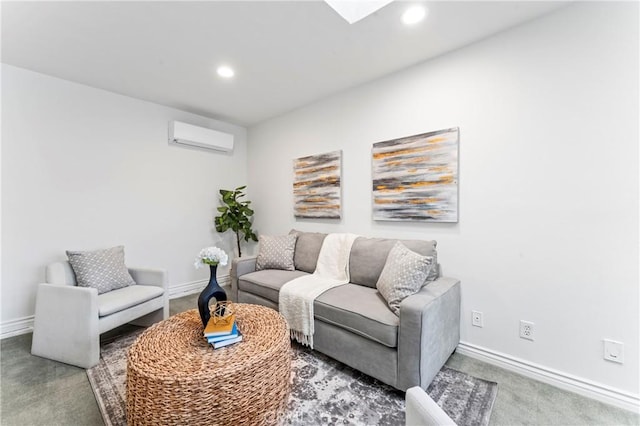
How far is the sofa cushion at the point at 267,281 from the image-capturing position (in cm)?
244

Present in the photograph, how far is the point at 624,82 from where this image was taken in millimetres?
1580

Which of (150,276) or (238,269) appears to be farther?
(238,269)

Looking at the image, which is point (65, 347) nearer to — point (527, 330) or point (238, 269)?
point (238, 269)

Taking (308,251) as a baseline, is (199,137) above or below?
above

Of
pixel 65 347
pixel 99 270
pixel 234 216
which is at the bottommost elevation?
pixel 65 347

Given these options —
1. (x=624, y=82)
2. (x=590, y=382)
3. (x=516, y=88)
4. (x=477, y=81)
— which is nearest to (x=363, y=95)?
(x=477, y=81)

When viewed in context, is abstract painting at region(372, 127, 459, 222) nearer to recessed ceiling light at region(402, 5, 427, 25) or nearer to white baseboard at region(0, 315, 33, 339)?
recessed ceiling light at region(402, 5, 427, 25)

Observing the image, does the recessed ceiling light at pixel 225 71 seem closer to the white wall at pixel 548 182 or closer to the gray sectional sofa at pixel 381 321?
the white wall at pixel 548 182

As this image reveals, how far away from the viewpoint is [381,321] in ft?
5.62

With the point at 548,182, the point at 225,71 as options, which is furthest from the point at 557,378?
the point at 225,71

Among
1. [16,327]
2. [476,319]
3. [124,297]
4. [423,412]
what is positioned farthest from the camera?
[16,327]

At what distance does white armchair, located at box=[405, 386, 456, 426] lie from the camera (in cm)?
64

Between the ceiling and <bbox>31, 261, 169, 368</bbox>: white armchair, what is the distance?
1.83m

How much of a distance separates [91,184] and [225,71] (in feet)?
6.20
